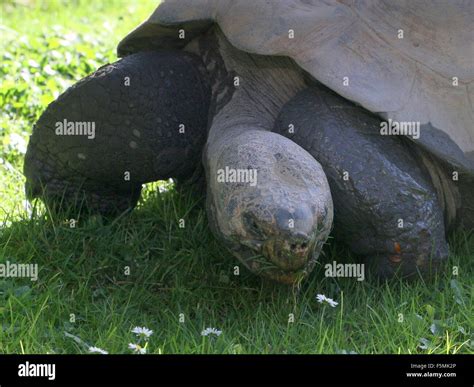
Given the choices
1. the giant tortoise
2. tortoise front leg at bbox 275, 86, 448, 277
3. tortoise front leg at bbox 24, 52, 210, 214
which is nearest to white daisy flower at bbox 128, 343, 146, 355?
the giant tortoise

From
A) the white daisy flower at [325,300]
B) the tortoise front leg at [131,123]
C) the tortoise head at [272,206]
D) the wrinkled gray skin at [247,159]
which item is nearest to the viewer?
the tortoise head at [272,206]

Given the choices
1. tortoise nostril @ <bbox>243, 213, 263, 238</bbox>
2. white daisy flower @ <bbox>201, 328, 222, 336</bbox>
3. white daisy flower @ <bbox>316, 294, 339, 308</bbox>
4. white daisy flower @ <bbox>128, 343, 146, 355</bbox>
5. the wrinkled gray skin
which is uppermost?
the wrinkled gray skin

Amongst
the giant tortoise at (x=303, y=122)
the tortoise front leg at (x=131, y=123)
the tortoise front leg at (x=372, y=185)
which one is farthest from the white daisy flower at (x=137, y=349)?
the tortoise front leg at (x=131, y=123)

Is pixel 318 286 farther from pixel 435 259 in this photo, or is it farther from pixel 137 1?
pixel 137 1

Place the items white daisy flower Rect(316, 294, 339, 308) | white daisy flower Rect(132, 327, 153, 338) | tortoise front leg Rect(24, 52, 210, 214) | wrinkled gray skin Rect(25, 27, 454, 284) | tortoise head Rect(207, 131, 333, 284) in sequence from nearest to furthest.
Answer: tortoise head Rect(207, 131, 333, 284), wrinkled gray skin Rect(25, 27, 454, 284), white daisy flower Rect(132, 327, 153, 338), white daisy flower Rect(316, 294, 339, 308), tortoise front leg Rect(24, 52, 210, 214)

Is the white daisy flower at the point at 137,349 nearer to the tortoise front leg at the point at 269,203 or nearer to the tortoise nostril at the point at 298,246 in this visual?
the tortoise front leg at the point at 269,203

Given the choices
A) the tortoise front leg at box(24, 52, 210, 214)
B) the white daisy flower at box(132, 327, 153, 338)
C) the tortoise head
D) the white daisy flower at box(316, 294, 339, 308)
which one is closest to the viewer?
the tortoise head

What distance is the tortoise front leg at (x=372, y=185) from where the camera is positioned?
3936mm

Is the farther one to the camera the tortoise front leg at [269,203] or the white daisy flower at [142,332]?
the white daisy flower at [142,332]

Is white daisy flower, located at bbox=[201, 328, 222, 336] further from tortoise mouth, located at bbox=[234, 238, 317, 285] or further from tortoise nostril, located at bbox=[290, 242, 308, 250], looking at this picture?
tortoise nostril, located at bbox=[290, 242, 308, 250]

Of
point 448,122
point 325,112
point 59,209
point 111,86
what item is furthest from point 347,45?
point 59,209

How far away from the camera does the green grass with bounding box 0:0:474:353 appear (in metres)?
3.66

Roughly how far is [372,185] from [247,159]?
0.62 meters

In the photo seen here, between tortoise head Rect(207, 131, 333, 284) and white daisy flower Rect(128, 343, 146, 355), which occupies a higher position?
tortoise head Rect(207, 131, 333, 284)
